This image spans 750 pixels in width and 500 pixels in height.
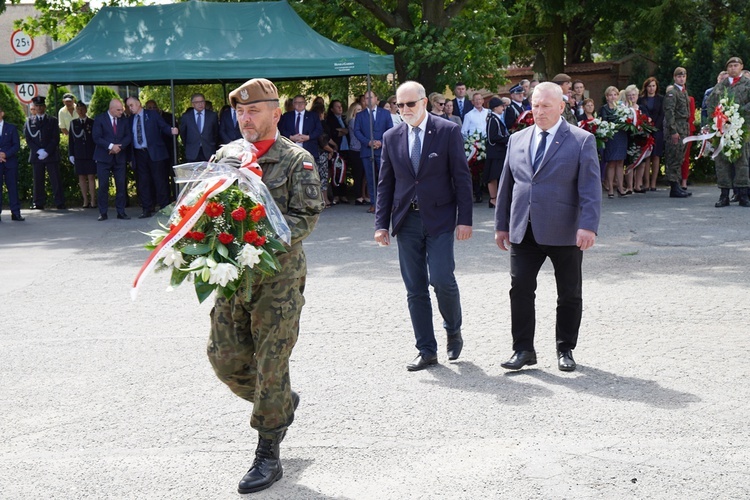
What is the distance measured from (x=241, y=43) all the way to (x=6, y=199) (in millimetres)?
6047

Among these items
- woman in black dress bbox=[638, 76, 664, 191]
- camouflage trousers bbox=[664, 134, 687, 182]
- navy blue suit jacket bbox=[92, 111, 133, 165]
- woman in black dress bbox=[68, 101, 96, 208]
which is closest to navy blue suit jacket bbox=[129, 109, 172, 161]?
navy blue suit jacket bbox=[92, 111, 133, 165]

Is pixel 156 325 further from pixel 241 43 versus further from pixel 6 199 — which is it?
pixel 6 199

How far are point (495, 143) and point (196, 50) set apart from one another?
5375 mm

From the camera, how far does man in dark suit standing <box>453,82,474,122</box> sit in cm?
1772

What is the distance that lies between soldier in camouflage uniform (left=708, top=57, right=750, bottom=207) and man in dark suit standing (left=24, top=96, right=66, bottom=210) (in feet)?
38.5

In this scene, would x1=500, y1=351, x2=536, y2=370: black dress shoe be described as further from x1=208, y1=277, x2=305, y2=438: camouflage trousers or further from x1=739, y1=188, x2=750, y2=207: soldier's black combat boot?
x1=739, y1=188, x2=750, y2=207: soldier's black combat boot

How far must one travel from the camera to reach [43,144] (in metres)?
18.4

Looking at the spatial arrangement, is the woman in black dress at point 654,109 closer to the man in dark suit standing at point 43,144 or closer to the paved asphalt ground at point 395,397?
the paved asphalt ground at point 395,397

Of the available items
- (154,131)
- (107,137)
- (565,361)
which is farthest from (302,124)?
(565,361)

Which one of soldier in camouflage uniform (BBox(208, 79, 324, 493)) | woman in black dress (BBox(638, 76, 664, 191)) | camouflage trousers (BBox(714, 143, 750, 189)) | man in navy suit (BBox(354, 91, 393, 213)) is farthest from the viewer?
woman in black dress (BBox(638, 76, 664, 191))

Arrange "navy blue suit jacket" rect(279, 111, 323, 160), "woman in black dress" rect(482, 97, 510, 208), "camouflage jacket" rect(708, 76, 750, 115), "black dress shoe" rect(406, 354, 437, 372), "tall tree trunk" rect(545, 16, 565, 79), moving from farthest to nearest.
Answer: "tall tree trunk" rect(545, 16, 565, 79) → "navy blue suit jacket" rect(279, 111, 323, 160) → "woman in black dress" rect(482, 97, 510, 208) → "camouflage jacket" rect(708, 76, 750, 115) → "black dress shoe" rect(406, 354, 437, 372)

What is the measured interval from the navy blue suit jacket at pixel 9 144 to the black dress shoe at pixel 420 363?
40.3ft

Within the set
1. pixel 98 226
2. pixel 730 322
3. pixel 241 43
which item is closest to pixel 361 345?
pixel 730 322

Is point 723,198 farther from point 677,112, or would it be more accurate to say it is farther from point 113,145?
point 113,145
